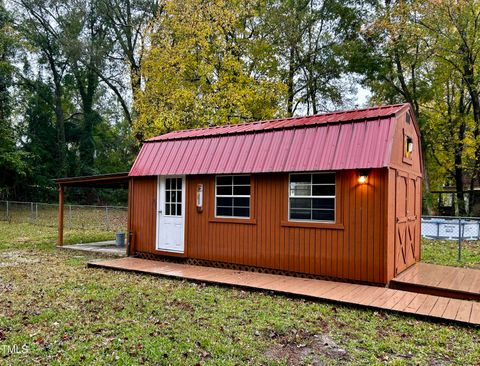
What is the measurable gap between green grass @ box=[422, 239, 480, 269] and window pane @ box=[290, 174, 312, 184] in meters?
4.11

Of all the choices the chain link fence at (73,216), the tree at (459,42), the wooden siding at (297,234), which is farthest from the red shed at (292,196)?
the tree at (459,42)

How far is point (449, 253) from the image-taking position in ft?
32.2

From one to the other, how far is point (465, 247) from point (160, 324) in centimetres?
1000

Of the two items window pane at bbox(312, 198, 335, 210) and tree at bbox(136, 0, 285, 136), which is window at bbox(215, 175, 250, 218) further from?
tree at bbox(136, 0, 285, 136)

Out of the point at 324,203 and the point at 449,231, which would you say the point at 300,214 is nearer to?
the point at 324,203

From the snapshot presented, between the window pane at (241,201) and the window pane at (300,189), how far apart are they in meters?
0.99

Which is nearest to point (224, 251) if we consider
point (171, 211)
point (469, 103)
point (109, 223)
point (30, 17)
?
point (171, 211)

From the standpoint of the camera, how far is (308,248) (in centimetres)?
658

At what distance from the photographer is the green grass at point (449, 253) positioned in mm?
8586

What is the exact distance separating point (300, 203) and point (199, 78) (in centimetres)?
1116

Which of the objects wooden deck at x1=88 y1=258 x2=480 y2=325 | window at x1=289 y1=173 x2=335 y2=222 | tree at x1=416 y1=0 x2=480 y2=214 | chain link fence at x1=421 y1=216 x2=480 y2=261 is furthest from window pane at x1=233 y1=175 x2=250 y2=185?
tree at x1=416 y1=0 x2=480 y2=214

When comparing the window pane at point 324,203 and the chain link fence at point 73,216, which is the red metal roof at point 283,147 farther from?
the chain link fence at point 73,216

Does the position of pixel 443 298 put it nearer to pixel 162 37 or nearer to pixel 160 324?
pixel 160 324

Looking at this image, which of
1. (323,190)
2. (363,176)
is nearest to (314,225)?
(323,190)
